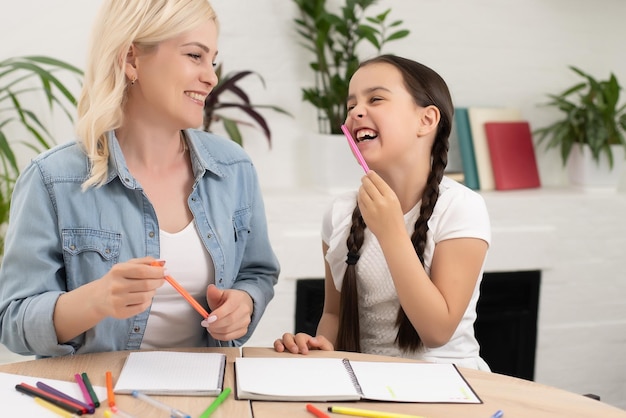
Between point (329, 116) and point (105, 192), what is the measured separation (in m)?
1.28

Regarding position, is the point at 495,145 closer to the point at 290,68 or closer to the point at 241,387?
the point at 290,68

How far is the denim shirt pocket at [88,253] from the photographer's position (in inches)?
56.0

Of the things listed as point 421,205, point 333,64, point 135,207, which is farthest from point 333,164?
point 135,207

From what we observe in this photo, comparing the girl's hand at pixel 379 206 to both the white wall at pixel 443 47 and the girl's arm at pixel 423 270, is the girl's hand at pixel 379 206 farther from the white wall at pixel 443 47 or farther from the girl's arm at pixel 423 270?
the white wall at pixel 443 47

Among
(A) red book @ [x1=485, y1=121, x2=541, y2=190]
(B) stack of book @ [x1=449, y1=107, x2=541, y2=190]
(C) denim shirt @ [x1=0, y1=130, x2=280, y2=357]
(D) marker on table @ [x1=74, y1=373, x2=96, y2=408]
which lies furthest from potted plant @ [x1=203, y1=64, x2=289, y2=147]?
(D) marker on table @ [x1=74, y1=373, x2=96, y2=408]

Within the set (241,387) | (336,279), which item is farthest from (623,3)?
(241,387)

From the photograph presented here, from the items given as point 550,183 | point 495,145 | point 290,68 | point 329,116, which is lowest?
point 550,183

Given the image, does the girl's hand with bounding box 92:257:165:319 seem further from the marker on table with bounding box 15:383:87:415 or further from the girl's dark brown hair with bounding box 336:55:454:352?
the girl's dark brown hair with bounding box 336:55:454:352

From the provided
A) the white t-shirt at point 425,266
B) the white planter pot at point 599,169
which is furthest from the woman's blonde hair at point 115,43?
the white planter pot at point 599,169

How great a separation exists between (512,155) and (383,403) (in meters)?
1.98

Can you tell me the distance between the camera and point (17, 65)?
212 cm

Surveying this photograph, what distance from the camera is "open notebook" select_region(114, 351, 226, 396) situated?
1133mm

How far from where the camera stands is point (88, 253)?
144 centimetres

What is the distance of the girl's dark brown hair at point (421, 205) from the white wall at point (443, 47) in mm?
1060
